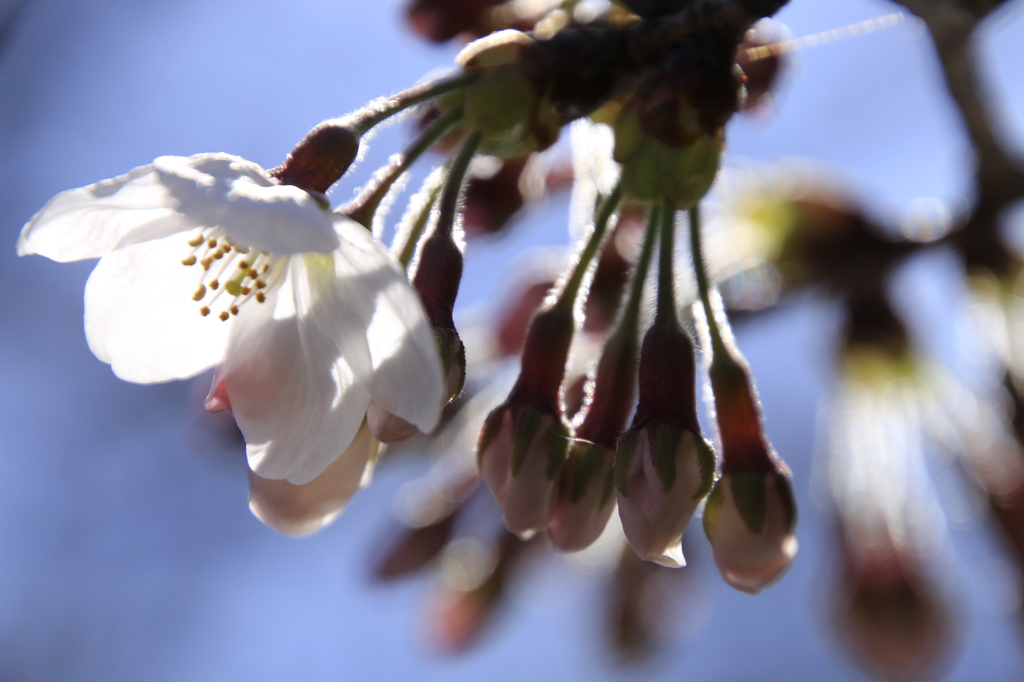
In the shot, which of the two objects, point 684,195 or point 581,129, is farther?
point 581,129

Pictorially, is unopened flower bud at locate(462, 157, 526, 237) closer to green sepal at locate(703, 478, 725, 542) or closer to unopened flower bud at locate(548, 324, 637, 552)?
unopened flower bud at locate(548, 324, 637, 552)

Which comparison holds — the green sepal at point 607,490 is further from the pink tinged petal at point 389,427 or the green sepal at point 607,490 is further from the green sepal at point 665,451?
the pink tinged petal at point 389,427

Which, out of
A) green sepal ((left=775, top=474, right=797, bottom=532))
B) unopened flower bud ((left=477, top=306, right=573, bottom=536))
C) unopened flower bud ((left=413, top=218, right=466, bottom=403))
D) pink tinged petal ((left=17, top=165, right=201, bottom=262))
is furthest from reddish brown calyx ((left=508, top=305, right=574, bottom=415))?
pink tinged petal ((left=17, top=165, right=201, bottom=262))

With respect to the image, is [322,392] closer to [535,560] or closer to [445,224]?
[445,224]

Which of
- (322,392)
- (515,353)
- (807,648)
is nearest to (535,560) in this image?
(515,353)

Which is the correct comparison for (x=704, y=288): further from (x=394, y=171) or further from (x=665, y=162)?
(x=394, y=171)

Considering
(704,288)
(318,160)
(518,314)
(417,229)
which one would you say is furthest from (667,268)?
(518,314)
